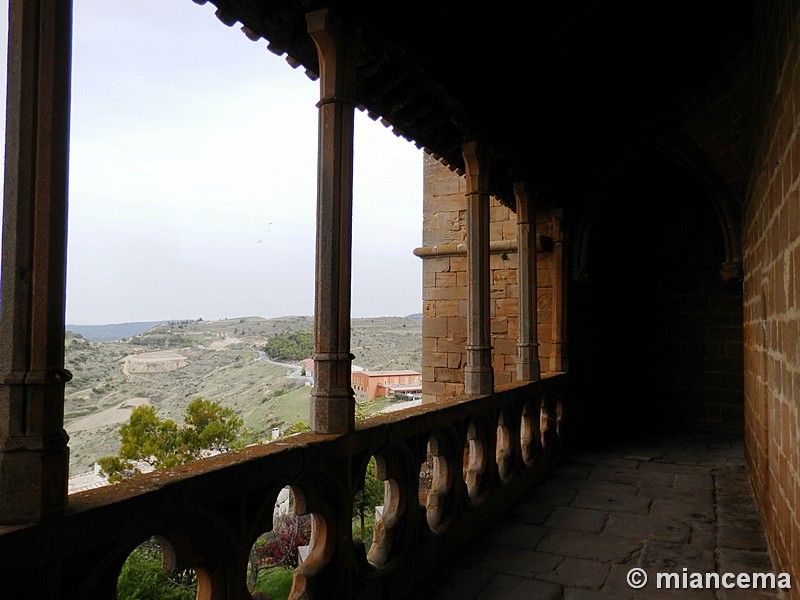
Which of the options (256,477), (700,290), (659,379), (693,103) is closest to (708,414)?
(659,379)

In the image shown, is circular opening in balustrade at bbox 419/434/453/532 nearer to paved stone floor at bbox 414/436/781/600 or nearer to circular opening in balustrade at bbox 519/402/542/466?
paved stone floor at bbox 414/436/781/600

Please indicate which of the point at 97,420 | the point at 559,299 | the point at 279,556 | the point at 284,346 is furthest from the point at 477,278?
the point at 279,556

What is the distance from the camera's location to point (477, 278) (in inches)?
163

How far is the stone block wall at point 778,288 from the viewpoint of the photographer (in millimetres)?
2227

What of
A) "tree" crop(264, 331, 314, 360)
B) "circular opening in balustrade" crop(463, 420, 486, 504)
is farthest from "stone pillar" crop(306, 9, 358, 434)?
"tree" crop(264, 331, 314, 360)

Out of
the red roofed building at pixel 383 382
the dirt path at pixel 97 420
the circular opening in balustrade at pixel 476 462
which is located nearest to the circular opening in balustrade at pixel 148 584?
the dirt path at pixel 97 420

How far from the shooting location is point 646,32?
5.33 meters

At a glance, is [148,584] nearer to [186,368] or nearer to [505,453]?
[186,368]

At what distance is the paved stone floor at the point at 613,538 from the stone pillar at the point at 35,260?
6.77 ft

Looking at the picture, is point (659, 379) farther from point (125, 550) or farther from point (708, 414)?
point (125, 550)

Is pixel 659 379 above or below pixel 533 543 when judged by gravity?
above

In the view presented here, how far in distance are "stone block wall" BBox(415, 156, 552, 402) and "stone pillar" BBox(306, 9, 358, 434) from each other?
14.5 ft

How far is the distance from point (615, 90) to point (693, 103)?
2.62ft

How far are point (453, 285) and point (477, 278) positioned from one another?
126 inches
